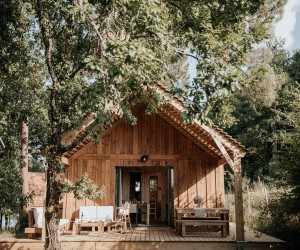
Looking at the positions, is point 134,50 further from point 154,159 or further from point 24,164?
point 24,164

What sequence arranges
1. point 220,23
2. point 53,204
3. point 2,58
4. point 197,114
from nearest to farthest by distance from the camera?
point 197,114, point 220,23, point 53,204, point 2,58

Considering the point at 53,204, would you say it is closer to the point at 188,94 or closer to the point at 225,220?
the point at 188,94

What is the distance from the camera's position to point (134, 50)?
4.76 meters

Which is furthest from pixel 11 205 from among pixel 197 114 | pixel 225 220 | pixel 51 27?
pixel 197 114

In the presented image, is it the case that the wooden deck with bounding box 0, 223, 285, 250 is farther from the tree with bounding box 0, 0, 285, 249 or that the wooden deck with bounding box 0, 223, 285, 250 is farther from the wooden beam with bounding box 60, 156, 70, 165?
the wooden beam with bounding box 60, 156, 70, 165

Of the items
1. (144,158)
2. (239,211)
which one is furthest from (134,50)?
(144,158)

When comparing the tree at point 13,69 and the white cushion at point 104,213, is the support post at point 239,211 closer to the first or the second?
the white cushion at point 104,213

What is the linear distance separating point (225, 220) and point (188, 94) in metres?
4.73

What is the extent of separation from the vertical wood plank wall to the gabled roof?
25 centimetres

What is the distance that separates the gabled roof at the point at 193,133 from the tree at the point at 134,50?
3.92 ft

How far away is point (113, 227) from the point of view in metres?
10.7

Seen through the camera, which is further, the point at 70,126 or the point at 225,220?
the point at 225,220

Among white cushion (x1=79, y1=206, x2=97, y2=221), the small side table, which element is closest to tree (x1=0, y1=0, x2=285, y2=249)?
the small side table

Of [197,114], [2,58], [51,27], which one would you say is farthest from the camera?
[2,58]
